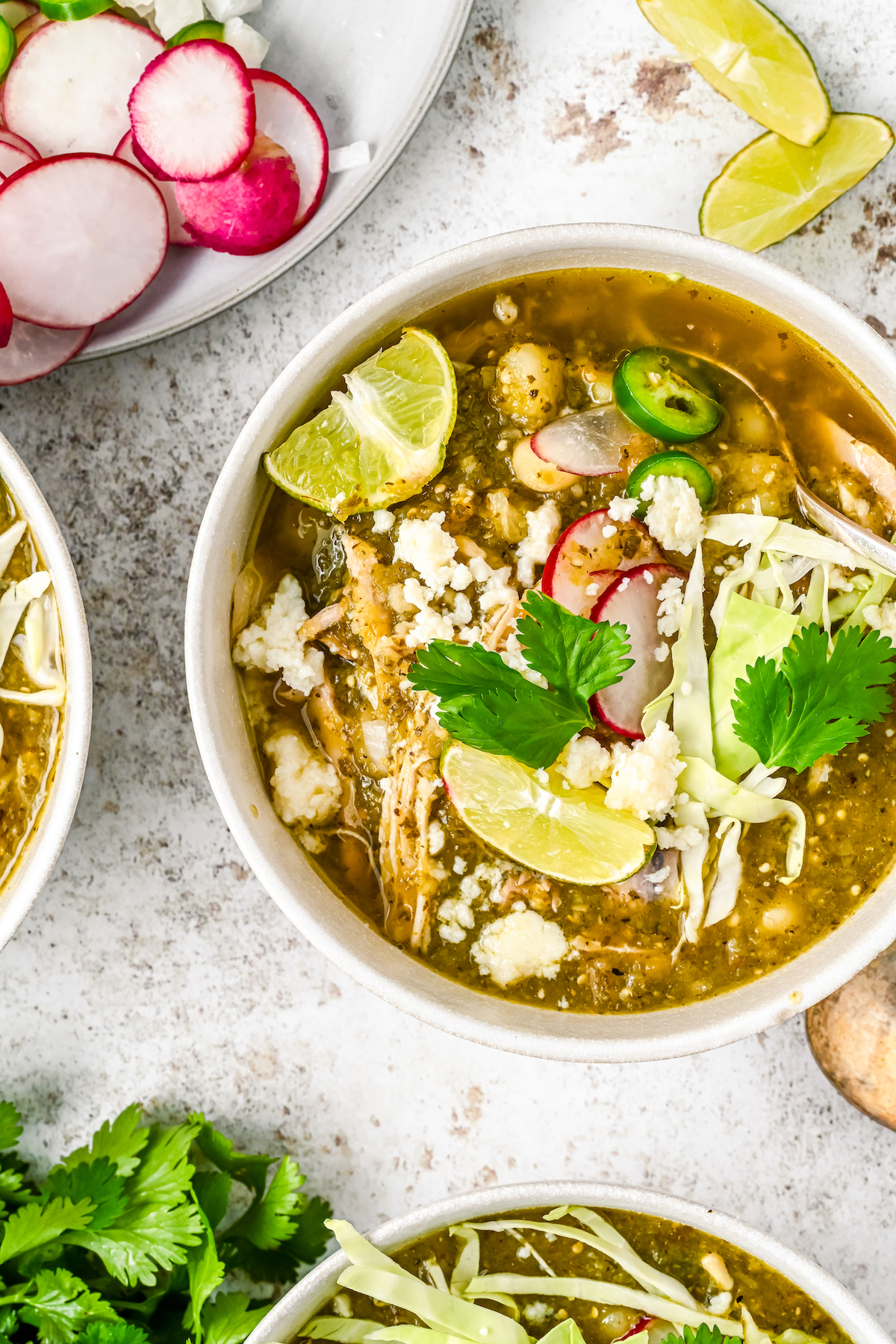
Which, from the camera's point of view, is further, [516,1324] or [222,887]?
[222,887]

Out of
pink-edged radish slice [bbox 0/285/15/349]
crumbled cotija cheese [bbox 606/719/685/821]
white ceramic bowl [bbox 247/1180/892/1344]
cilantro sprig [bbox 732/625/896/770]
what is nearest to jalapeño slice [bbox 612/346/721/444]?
cilantro sprig [bbox 732/625/896/770]

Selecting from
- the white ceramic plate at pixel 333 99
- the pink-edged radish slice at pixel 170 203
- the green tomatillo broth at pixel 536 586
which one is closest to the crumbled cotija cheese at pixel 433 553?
the green tomatillo broth at pixel 536 586

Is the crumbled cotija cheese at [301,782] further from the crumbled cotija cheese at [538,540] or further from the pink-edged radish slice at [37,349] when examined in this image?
the pink-edged radish slice at [37,349]

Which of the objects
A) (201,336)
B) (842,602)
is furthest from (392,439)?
(842,602)

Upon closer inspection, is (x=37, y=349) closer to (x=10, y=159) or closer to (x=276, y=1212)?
(x=10, y=159)

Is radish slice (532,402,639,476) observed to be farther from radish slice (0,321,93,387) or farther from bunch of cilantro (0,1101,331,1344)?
bunch of cilantro (0,1101,331,1344)

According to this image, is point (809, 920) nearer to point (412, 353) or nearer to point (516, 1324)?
point (516, 1324)
